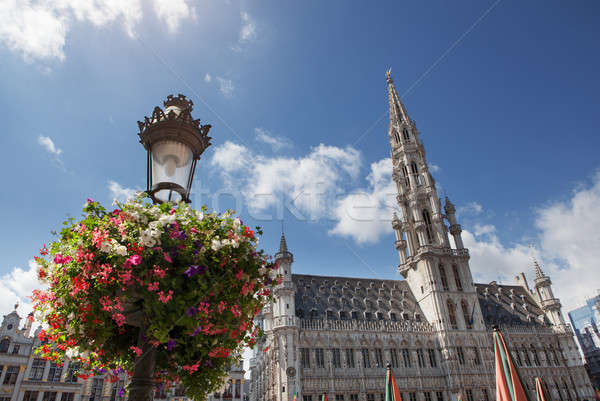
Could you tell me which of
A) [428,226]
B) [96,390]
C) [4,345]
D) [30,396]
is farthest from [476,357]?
[4,345]

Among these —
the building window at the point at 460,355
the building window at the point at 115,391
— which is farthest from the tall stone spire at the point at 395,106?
the building window at the point at 115,391

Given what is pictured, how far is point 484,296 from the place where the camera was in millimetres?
56094

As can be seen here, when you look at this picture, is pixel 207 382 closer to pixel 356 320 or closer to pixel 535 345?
pixel 356 320

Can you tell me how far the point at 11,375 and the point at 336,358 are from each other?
31.5 meters

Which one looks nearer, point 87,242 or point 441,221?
point 87,242

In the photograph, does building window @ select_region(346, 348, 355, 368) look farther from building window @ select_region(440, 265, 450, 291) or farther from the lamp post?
the lamp post

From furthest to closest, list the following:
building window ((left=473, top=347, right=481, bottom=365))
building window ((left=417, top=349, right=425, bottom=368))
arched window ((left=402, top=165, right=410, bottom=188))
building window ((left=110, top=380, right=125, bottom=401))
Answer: arched window ((left=402, top=165, right=410, bottom=188)) < building window ((left=473, top=347, right=481, bottom=365)) < building window ((left=417, top=349, right=425, bottom=368)) < building window ((left=110, top=380, right=125, bottom=401))

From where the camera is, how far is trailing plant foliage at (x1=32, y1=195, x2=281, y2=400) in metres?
4.25

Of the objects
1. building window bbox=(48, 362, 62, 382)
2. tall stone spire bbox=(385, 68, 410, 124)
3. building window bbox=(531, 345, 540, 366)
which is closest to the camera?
building window bbox=(48, 362, 62, 382)

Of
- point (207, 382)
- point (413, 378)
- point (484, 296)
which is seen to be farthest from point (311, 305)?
point (207, 382)

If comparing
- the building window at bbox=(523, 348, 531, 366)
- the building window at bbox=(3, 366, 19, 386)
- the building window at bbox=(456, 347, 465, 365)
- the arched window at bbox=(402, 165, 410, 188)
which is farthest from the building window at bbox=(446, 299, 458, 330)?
the building window at bbox=(3, 366, 19, 386)

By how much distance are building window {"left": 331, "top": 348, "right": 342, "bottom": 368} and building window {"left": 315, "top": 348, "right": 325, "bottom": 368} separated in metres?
1.12

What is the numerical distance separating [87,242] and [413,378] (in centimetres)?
4438

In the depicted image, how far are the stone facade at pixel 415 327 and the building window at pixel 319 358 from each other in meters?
0.11
